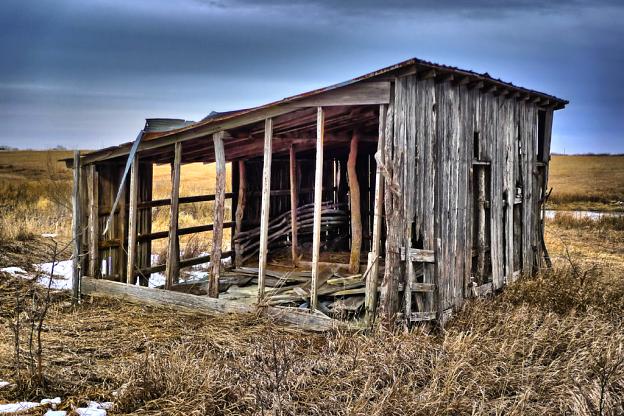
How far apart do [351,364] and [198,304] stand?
3.85m

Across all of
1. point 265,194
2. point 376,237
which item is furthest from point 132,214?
point 376,237

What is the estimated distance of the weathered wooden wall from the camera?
752 cm

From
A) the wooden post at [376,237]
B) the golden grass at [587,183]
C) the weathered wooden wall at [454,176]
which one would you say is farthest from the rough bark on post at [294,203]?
the golden grass at [587,183]

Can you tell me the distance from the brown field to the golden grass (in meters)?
21.7

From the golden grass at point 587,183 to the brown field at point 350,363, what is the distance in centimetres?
2170

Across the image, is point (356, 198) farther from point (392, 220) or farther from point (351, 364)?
point (351, 364)

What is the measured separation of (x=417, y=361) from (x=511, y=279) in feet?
16.2

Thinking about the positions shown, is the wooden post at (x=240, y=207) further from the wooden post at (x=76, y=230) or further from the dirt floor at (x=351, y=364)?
the dirt floor at (x=351, y=364)

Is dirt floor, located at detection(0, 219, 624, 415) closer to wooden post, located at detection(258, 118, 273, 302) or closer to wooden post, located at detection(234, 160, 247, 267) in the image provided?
wooden post, located at detection(258, 118, 273, 302)

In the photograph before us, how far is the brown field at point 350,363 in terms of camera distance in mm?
5457

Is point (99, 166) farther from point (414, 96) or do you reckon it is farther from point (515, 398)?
point (515, 398)

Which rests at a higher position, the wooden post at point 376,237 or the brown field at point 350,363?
the wooden post at point 376,237

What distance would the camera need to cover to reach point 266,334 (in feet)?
25.0

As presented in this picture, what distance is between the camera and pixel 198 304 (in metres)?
9.38
